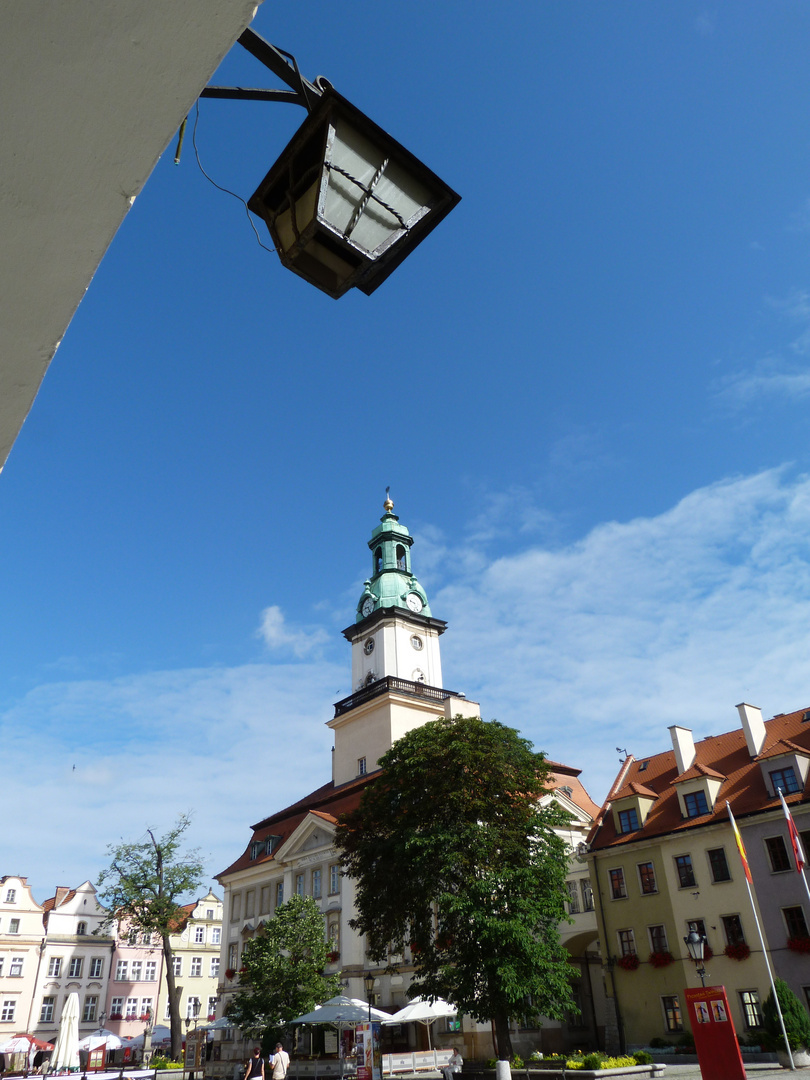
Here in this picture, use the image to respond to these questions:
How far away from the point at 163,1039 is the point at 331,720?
28.6m

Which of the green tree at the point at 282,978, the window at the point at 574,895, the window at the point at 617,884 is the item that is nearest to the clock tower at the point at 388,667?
the window at the point at 574,895

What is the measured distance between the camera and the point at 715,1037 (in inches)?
643

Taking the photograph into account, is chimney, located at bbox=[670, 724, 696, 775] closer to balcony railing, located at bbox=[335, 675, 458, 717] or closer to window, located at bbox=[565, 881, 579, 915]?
window, located at bbox=[565, 881, 579, 915]

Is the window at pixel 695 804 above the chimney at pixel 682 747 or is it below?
below

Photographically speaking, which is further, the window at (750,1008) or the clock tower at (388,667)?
the clock tower at (388,667)

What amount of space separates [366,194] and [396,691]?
51.4 metres

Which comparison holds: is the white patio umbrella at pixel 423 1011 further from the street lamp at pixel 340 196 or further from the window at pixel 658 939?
the street lamp at pixel 340 196

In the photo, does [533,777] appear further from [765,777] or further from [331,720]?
[331,720]

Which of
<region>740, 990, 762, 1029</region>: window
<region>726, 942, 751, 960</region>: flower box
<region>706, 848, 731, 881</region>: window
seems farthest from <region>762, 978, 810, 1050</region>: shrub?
<region>706, 848, 731, 881</region>: window

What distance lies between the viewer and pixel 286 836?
55094 mm

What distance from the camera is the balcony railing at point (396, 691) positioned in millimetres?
53781

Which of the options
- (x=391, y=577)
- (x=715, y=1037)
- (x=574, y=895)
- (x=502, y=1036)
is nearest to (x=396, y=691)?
(x=391, y=577)

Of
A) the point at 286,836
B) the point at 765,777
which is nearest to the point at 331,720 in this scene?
the point at 286,836

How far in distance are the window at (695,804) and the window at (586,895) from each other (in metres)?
7.33
